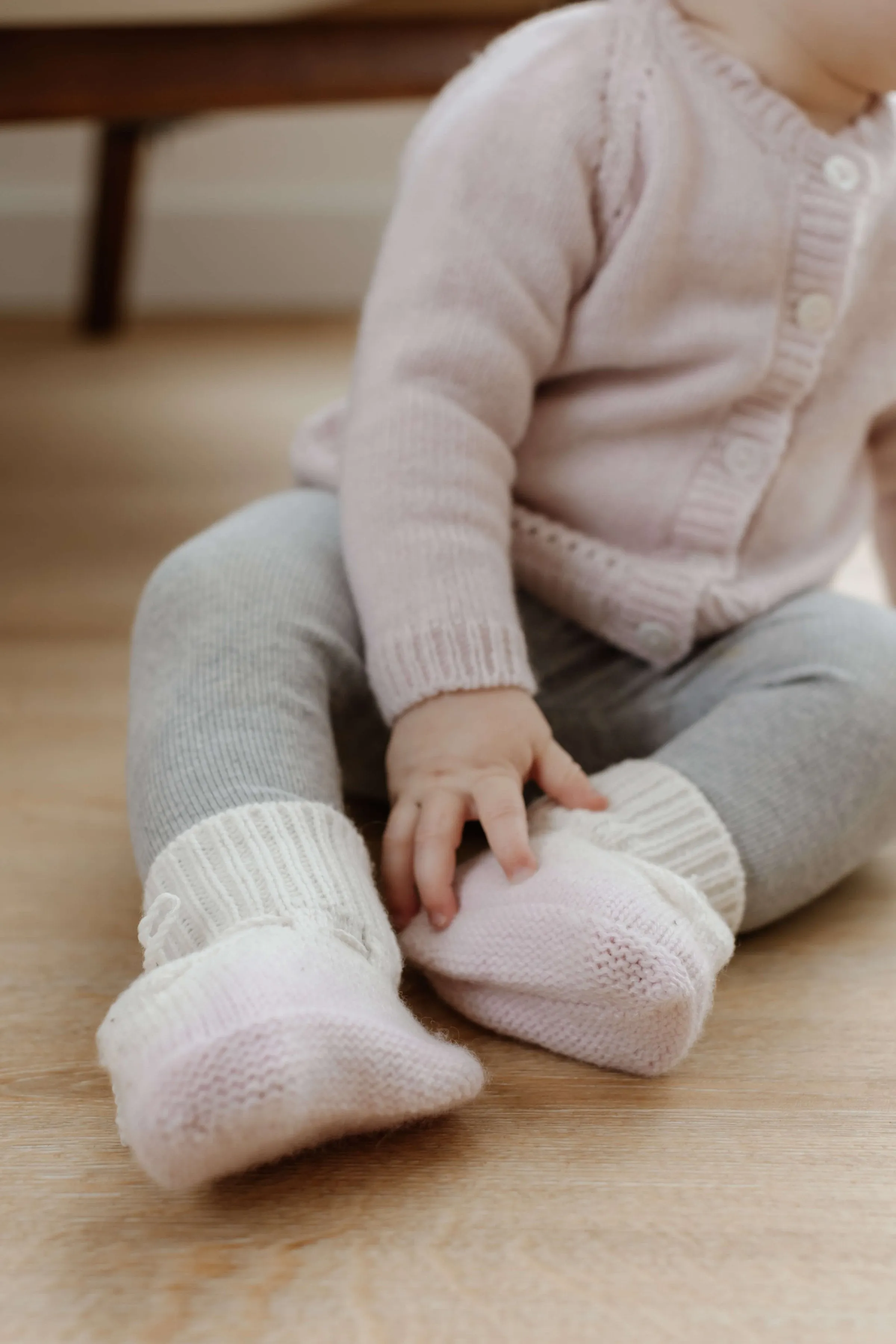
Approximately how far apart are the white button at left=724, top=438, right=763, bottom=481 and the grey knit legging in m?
0.07

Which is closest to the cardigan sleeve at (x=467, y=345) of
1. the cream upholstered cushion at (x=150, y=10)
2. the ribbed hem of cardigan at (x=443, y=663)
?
the ribbed hem of cardigan at (x=443, y=663)

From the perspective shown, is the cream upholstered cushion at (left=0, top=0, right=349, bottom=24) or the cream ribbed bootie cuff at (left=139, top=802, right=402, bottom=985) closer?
the cream ribbed bootie cuff at (left=139, top=802, right=402, bottom=985)

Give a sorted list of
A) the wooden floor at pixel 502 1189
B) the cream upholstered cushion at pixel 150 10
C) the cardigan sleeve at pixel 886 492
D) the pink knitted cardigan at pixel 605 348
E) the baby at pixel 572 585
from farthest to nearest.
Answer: the cream upholstered cushion at pixel 150 10 < the cardigan sleeve at pixel 886 492 < the pink knitted cardigan at pixel 605 348 < the baby at pixel 572 585 < the wooden floor at pixel 502 1189

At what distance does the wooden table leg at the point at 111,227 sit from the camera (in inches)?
74.9

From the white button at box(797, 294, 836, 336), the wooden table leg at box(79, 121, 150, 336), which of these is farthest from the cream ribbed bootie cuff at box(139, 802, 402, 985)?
the wooden table leg at box(79, 121, 150, 336)

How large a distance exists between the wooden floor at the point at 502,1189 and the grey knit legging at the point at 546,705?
0.20ft

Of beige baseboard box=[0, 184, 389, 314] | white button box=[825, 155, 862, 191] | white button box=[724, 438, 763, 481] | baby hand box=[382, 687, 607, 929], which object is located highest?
white button box=[825, 155, 862, 191]

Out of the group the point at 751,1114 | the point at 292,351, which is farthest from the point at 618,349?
the point at 292,351

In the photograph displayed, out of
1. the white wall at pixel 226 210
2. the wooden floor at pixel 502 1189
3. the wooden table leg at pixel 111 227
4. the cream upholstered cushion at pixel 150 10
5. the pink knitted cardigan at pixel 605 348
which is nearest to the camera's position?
the wooden floor at pixel 502 1189

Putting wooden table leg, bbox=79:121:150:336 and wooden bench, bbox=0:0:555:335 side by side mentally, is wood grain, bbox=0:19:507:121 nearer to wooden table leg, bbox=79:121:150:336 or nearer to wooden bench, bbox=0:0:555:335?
wooden bench, bbox=0:0:555:335

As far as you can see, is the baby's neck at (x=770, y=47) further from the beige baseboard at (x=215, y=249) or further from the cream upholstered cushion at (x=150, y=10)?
the beige baseboard at (x=215, y=249)

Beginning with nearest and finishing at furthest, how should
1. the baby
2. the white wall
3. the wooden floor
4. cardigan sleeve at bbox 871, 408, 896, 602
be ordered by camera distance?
the wooden floor, the baby, cardigan sleeve at bbox 871, 408, 896, 602, the white wall

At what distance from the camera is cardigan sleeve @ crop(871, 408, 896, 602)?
2.44 ft

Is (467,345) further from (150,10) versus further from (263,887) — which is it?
(150,10)
